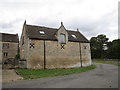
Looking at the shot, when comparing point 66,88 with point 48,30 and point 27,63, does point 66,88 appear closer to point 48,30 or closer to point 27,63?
point 27,63

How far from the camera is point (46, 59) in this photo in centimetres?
2092

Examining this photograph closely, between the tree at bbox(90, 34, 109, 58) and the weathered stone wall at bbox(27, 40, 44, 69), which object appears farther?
the tree at bbox(90, 34, 109, 58)

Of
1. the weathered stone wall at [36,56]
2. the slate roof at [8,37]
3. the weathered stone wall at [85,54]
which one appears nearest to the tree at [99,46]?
the weathered stone wall at [85,54]

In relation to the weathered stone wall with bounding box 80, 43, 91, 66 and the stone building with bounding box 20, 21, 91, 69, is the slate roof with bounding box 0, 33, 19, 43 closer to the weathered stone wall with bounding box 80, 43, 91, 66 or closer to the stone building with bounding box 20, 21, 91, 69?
the stone building with bounding box 20, 21, 91, 69

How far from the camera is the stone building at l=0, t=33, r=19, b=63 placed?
113ft

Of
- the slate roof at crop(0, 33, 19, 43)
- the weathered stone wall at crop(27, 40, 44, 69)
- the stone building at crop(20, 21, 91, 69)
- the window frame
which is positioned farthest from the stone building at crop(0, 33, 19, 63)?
the window frame

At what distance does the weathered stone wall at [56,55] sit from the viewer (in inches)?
786

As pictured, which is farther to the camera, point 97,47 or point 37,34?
point 97,47

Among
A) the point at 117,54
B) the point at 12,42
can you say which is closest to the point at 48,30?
the point at 12,42

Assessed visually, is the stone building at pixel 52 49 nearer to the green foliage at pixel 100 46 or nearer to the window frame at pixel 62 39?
the window frame at pixel 62 39

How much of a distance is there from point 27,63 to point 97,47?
180 feet

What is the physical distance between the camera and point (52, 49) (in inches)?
859

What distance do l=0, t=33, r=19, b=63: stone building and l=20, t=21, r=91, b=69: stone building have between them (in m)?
14.5

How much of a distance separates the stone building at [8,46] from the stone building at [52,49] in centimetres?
1447
